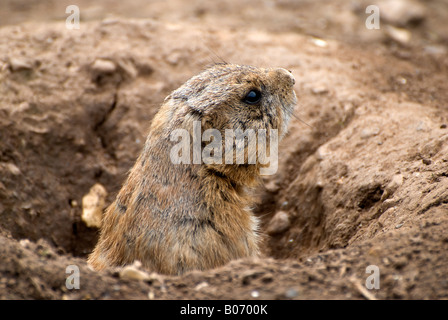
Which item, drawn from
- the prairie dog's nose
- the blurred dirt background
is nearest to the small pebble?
the blurred dirt background

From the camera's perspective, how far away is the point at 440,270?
3006 mm

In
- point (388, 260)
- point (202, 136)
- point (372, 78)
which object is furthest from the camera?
point (372, 78)

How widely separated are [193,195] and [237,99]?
95 centimetres

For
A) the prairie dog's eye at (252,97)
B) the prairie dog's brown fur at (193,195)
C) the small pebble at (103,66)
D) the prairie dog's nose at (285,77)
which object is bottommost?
the prairie dog's brown fur at (193,195)

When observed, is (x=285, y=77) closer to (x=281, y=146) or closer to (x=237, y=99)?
(x=237, y=99)

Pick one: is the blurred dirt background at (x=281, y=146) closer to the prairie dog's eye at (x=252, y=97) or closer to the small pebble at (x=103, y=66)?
the small pebble at (x=103, y=66)

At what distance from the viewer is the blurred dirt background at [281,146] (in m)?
3.28

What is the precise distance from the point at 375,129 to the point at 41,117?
12.2 ft

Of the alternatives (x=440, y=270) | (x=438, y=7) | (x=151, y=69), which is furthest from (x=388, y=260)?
(x=438, y=7)

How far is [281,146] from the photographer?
6242 mm

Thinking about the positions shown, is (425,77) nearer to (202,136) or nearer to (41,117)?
(202,136)

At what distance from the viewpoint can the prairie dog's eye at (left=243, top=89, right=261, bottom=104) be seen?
463 cm

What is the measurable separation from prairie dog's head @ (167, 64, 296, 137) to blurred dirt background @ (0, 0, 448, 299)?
107 centimetres

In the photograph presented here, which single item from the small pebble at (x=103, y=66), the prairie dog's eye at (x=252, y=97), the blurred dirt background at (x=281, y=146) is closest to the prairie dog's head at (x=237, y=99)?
the prairie dog's eye at (x=252, y=97)
